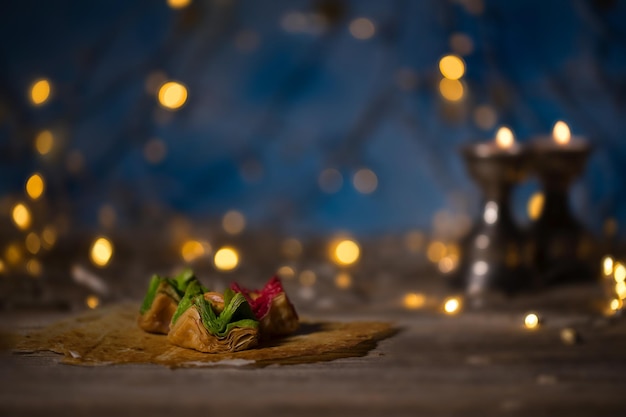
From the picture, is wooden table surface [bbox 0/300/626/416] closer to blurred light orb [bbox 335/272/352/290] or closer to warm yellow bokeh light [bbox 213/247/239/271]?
blurred light orb [bbox 335/272/352/290]

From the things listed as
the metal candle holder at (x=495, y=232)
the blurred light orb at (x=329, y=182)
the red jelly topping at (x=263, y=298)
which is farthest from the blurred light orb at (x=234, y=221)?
the red jelly topping at (x=263, y=298)

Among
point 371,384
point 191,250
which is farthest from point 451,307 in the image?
point 191,250

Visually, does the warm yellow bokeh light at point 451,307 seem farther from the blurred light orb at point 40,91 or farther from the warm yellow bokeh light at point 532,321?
the blurred light orb at point 40,91

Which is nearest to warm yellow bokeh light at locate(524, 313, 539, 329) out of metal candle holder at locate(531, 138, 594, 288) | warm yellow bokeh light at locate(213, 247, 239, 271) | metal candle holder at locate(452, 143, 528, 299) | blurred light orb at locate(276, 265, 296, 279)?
metal candle holder at locate(452, 143, 528, 299)

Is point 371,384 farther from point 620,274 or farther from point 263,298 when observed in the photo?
point 620,274

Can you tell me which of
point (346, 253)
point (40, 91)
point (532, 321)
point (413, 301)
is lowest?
point (532, 321)

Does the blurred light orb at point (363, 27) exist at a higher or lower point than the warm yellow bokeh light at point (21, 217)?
higher
